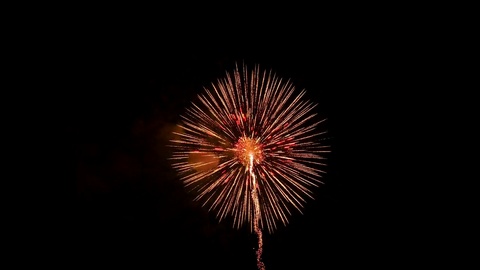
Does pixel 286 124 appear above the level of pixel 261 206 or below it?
above

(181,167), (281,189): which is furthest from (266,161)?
(181,167)

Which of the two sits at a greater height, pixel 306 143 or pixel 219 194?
pixel 306 143

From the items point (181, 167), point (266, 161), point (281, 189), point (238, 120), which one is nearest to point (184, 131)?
point (181, 167)

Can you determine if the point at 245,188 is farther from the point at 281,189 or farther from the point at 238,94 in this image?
the point at 238,94

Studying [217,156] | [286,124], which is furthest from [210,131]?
[286,124]

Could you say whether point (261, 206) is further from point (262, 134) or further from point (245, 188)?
point (262, 134)

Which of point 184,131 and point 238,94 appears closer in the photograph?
point 238,94

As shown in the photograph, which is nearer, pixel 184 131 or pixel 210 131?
pixel 210 131

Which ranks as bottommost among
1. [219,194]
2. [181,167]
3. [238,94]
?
[219,194]

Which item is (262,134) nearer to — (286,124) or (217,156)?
(286,124)
